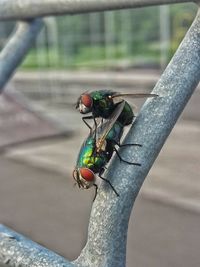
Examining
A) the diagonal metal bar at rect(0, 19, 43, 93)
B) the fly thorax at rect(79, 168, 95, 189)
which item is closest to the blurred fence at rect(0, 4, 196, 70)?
the diagonal metal bar at rect(0, 19, 43, 93)

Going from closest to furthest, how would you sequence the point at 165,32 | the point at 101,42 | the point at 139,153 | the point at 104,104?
the point at 139,153
the point at 104,104
the point at 165,32
the point at 101,42

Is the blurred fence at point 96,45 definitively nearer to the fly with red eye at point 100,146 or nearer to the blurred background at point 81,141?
the blurred background at point 81,141

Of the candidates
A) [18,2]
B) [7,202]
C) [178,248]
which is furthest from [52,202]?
[18,2]

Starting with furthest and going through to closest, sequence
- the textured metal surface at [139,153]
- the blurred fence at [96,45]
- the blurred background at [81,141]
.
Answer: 1. the blurred fence at [96,45]
2. the blurred background at [81,141]
3. the textured metal surface at [139,153]

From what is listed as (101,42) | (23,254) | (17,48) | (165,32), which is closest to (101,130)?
(23,254)

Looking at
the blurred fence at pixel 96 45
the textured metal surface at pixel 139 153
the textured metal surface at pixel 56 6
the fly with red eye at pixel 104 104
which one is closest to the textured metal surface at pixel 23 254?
the textured metal surface at pixel 139 153

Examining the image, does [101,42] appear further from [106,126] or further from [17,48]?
[106,126]

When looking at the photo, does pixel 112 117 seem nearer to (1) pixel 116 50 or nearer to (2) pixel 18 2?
(2) pixel 18 2
